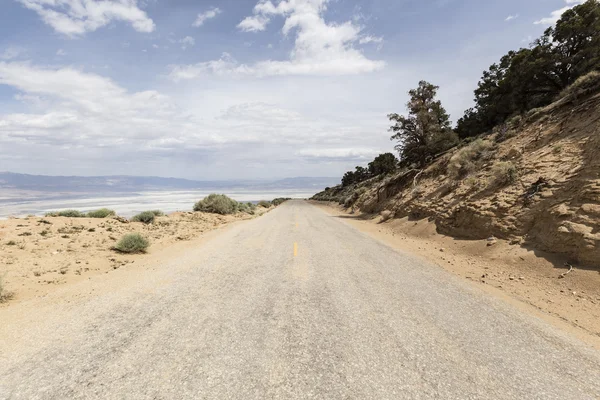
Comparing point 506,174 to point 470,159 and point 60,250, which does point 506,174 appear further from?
point 60,250

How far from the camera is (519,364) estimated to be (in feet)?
12.1

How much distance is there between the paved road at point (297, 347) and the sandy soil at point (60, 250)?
3083 mm

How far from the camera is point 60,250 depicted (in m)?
10.8

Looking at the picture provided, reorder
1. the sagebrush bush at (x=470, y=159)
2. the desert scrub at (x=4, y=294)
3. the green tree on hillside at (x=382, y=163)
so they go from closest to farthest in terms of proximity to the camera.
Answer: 1. the desert scrub at (x=4, y=294)
2. the sagebrush bush at (x=470, y=159)
3. the green tree on hillside at (x=382, y=163)

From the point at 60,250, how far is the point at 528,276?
50.0 feet

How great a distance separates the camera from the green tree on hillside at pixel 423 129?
24.7 metres

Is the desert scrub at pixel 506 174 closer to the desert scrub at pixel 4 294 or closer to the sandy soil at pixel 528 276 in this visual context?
the sandy soil at pixel 528 276

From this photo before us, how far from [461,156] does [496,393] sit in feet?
51.9

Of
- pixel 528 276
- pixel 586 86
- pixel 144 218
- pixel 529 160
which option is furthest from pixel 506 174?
pixel 144 218

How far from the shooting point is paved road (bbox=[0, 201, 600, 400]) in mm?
3217

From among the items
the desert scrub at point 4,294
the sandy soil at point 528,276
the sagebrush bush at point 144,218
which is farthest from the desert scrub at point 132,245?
the sandy soil at point 528,276

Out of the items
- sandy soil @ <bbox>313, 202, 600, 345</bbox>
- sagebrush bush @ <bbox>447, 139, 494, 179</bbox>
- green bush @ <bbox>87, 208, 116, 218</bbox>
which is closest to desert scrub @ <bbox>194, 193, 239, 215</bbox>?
green bush @ <bbox>87, 208, 116, 218</bbox>

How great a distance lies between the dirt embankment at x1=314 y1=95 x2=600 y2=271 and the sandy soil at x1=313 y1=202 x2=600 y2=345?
0.37 metres

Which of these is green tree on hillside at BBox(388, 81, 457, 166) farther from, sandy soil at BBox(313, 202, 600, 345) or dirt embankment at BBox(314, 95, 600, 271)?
sandy soil at BBox(313, 202, 600, 345)
